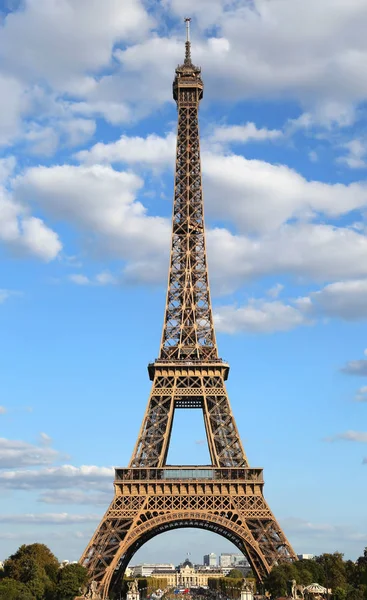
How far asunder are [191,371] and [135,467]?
12.3m

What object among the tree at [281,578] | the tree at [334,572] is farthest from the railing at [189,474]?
the tree at [334,572]

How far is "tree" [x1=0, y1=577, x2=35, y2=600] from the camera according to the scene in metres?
71.8

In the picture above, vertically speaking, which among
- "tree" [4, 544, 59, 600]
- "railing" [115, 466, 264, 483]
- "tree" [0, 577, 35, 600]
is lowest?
"tree" [0, 577, 35, 600]

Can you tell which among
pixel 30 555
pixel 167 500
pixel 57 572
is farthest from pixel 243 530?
pixel 30 555

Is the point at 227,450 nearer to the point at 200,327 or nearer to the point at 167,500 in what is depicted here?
the point at 167,500

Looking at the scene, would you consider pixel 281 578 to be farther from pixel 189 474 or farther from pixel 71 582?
pixel 71 582

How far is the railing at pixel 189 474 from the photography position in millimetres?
81812

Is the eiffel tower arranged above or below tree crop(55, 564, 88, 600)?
above

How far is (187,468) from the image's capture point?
8262 cm

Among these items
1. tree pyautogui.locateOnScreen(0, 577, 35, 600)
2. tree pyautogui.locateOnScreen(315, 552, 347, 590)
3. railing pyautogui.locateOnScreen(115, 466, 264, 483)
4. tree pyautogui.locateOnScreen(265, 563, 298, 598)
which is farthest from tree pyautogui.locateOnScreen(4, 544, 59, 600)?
tree pyautogui.locateOnScreen(315, 552, 347, 590)

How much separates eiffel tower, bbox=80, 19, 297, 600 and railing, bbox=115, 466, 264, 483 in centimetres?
10

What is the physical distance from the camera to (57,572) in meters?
86.1

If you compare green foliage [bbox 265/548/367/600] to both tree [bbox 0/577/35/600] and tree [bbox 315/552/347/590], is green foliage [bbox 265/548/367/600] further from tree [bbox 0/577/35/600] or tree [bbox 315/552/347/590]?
tree [bbox 0/577/35/600]

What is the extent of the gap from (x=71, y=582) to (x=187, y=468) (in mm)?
16055
